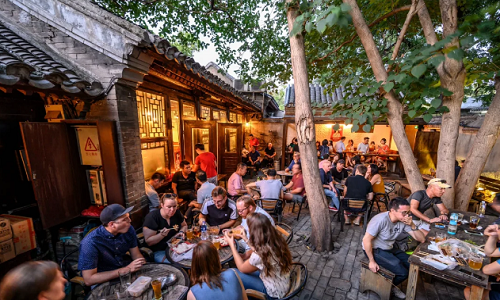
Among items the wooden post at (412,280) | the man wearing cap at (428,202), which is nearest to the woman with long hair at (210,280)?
the wooden post at (412,280)

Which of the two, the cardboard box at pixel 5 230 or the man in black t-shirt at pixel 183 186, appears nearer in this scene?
the cardboard box at pixel 5 230

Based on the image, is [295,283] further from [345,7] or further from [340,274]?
[345,7]

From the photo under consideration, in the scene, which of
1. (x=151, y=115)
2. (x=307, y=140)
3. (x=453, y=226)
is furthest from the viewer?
(x=151, y=115)

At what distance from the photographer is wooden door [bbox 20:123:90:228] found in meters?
3.01

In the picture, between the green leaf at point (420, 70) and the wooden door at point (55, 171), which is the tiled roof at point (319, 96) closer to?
the green leaf at point (420, 70)

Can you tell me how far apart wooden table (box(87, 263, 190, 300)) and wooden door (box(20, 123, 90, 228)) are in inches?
77.0

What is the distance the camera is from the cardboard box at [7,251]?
2670 mm

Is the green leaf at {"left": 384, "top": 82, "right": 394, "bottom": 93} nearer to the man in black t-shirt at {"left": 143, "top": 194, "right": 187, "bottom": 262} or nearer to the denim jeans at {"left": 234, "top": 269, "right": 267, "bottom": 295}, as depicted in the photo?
→ the denim jeans at {"left": 234, "top": 269, "right": 267, "bottom": 295}

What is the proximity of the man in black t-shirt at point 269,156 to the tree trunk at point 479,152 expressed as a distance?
8.36 metres

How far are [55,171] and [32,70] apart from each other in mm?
1689

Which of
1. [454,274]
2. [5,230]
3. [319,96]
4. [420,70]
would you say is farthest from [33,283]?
[319,96]

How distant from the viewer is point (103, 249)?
2479mm

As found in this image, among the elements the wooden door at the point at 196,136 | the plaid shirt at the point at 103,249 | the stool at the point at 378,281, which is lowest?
the stool at the point at 378,281

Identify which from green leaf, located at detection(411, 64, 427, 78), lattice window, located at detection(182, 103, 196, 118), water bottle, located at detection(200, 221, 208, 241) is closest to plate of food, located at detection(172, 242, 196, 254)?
water bottle, located at detection(200, 221, 208, 241)
